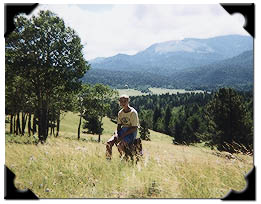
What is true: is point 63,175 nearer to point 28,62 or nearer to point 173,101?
point 28,62

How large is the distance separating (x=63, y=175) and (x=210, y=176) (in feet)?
9.99

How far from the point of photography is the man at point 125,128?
19.9ft

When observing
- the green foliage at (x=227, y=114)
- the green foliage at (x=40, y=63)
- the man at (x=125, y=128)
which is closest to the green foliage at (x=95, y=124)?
the green foliage at (x=40, y=63)

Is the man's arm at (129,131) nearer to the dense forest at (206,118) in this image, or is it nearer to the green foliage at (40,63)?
the dense forest at (206,118)

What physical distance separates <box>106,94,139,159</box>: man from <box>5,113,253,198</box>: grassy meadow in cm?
36

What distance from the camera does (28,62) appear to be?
27.8 ft

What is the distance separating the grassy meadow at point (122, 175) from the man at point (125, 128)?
355 millimetres

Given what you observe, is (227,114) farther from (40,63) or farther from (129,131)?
(129,131)

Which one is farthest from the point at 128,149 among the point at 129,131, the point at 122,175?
the point at 122,175

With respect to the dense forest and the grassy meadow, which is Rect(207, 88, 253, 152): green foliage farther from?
the grassy meadow

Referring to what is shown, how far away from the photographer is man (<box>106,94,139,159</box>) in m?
6.05

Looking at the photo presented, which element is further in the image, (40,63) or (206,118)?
(206,118)

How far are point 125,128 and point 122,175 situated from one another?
1.36 metres

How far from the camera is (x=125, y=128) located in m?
6.24
